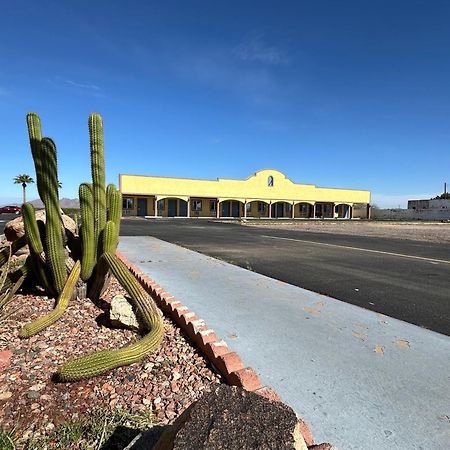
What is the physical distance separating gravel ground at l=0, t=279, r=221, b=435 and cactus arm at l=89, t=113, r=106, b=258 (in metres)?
1.47

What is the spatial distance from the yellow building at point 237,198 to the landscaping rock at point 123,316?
37672 millimetres

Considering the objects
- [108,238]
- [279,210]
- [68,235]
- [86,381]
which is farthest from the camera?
[279,210]

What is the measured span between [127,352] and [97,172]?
2778 millimetres

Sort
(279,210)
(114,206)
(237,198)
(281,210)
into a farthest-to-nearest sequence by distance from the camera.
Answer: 1. (281,210)
2. (279,210)
3. (237,198)
4. (114,206)

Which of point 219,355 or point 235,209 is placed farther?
point 235,209

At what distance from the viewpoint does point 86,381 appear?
8.70 feet

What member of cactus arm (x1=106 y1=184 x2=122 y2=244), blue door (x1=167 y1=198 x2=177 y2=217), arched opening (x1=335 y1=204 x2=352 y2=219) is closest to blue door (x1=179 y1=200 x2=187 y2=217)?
blue door (x1=167 y1=198 x2=177 y2=217)

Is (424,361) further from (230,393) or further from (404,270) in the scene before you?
(404,270)

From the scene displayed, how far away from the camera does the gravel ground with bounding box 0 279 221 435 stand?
2.31 meters

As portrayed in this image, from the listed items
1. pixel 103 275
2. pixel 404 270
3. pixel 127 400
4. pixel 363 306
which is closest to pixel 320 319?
pixel 363 306

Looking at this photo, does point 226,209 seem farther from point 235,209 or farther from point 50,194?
point 50,194

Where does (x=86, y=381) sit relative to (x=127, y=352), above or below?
below

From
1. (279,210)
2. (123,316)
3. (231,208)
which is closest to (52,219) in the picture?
(123,316)

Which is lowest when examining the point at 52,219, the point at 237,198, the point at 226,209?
the point at 52,219
